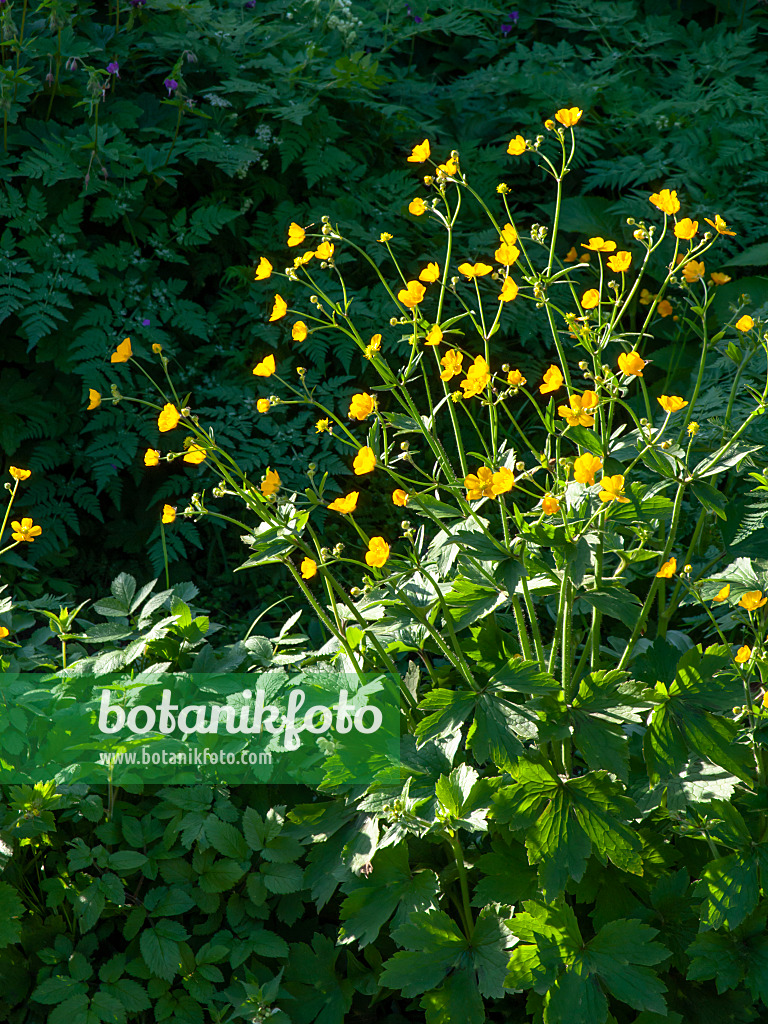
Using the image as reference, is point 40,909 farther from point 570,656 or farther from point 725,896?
point 725,896

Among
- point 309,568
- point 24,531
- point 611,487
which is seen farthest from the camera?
point 24,531

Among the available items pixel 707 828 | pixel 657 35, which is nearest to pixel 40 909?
pixel 707 828

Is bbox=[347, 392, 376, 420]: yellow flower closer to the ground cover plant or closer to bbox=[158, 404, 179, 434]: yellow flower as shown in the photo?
the ground cover plant

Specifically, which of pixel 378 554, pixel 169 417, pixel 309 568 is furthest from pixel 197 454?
pixel 378 554

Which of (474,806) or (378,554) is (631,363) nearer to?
(378,554)

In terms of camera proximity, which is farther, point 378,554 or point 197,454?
point 197,454

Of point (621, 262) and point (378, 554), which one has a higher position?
point (621, 262)

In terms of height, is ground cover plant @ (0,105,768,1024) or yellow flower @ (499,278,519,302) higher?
yellow flower @ (499,278,519,302)

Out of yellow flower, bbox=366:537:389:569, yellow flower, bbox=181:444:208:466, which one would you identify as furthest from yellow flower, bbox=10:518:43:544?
yellow flower, bbox=366:537:389:569

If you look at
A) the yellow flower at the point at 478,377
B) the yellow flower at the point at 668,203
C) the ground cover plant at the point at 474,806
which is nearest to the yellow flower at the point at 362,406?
the ground cover plant at the point at 474,806

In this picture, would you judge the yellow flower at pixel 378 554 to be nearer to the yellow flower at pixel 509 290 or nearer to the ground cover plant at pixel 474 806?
the ground cover plant at pixel 474 806

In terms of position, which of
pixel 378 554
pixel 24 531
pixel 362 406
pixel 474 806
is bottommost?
pixel 474 806

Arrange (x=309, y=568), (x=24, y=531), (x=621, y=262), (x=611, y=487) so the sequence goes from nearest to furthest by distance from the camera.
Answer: (x=611, y=487)
(x=309, y=568)
(x=621, y=262)
(x=24, y=531)

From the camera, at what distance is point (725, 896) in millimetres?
1263
